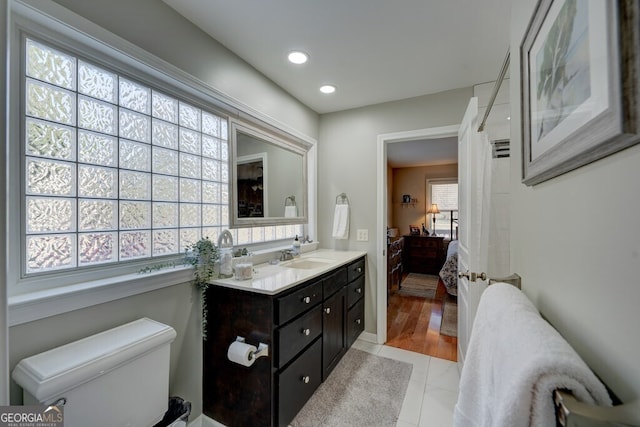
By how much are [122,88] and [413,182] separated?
233 inches

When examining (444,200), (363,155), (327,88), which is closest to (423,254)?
(444,200)

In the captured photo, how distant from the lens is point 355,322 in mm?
2576

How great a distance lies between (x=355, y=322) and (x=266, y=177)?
1.63m

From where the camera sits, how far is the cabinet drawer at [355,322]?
7.96ft

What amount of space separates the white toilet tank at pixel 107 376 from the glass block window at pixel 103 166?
1.24 feet

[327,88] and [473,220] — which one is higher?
[327,88]

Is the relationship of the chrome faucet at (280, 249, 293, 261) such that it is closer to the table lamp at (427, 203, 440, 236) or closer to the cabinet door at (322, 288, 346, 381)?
the cabinet door at (322, 288, 346, 381)

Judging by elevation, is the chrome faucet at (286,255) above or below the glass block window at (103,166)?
below

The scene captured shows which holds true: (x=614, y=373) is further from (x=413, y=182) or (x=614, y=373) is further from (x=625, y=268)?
(x=413, y=182)

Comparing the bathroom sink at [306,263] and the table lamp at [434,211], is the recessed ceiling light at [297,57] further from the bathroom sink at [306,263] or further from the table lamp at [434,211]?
the table lamp at [434,211]

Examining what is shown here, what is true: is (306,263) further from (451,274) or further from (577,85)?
(451,274)

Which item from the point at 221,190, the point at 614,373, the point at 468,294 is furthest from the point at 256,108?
the point at 614,373

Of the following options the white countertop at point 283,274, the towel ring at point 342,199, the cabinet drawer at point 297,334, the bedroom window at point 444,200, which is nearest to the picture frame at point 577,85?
the white countertop at point 283,274

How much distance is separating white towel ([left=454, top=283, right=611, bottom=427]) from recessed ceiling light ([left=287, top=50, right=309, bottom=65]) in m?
1.94
